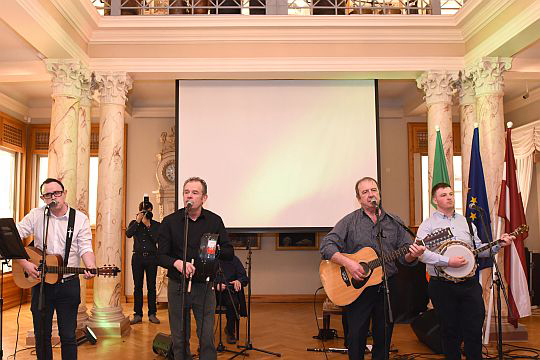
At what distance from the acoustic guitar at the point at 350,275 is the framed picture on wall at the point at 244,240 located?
514cm

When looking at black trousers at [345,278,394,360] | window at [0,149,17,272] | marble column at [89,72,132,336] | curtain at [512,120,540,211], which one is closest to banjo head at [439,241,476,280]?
black trousers at [345,278,394,360]

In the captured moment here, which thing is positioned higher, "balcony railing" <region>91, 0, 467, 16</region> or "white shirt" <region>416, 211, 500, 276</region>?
→ "balcony railing" <region>91, 0, 467, 16</region>

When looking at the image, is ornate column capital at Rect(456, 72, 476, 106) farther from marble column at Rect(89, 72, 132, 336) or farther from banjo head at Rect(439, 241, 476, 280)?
marble column at Rect(89, 72, 132, 336)

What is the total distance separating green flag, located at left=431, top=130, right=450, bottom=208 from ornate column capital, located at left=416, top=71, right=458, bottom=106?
57 centimetres

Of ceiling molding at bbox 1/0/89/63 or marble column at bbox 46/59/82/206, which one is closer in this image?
ceiling molding at bbox 1/0/89/63

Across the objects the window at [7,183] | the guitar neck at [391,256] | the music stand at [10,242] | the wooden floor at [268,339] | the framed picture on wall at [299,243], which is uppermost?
the window at [7,183]

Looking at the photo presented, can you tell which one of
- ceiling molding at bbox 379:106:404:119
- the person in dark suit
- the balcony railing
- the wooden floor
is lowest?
the wooden floor

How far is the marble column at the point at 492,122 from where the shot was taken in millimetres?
5762

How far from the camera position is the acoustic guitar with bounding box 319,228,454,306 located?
3.35 m

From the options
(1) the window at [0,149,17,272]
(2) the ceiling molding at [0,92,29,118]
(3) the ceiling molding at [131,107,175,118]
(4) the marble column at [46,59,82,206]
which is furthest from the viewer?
(3) the ceiling molding at [131,107,175,118]

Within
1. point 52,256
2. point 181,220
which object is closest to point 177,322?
point 181,220

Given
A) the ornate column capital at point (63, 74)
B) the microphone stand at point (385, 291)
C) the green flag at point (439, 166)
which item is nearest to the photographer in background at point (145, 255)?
the ornate column capital at point (63, 74)

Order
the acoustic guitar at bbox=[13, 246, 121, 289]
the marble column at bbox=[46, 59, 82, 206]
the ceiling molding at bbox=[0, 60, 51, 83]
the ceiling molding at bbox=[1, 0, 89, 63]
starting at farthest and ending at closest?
the ceiling molding at bbox=[0, 60, 51, 83] → the marble column at bbox=[46, 59, 82, 206] → the ceiling molding at bbox=[1, 0, 89, 63] → the acoustic guitar at bbox=[13, 246, 121, 289]

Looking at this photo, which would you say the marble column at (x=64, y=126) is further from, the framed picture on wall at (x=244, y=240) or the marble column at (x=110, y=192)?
the framed picture on wall at (x=244, y=240)
